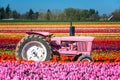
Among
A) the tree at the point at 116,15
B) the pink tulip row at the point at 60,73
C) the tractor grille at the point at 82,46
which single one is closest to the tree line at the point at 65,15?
the tree at the point at 116,15

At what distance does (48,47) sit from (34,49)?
0.54 m

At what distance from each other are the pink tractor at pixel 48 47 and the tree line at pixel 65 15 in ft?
104

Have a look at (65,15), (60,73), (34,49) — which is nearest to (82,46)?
(34,49)

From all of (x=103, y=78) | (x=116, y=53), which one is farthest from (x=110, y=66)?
(x=116, y=53)

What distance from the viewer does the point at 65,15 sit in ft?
160

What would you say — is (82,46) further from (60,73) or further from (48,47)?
(60,73)

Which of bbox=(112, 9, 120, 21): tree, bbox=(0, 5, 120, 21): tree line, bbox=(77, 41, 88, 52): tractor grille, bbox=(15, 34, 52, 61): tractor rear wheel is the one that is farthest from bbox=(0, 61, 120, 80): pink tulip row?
bbox=(112, 9, 120, 21): tree

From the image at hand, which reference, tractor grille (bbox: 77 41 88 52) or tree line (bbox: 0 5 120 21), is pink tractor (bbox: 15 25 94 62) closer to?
tractor grille (bbox: 77 41 88 52)

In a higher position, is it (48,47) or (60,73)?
(60,73)

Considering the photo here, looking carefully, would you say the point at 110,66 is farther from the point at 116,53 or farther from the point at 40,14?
the point at 40,14

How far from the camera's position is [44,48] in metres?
11.8

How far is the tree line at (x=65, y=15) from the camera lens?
4722cm

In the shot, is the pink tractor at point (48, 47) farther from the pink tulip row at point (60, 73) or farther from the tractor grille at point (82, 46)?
the pink tulip row at point (60, 73)

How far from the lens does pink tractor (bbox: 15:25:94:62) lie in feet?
38.5
